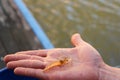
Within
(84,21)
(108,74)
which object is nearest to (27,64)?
(108,74)

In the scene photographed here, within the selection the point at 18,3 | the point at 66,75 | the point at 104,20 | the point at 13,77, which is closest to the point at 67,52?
the point at 66,75

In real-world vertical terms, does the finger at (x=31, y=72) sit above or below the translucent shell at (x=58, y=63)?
below

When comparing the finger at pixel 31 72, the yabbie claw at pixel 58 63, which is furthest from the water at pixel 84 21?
the finger at pixel 31 72

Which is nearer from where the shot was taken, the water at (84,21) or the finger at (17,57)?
the finger at (17,57)

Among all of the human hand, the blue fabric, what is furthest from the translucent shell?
the blue fabric

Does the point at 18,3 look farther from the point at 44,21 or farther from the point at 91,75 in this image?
the point at 91,75

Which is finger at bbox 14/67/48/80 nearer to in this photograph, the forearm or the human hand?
the human hand

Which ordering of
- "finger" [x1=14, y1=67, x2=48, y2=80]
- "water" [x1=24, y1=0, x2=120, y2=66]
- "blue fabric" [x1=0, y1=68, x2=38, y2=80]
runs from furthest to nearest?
1. "water" [x1=24, y1=0, x2=120, y2=66]
2. "blue fabric" [x1=0, y1=68, x2=38, y2=80]
3. "finger" [x1=14, y1=67, x2=48, y2=80]

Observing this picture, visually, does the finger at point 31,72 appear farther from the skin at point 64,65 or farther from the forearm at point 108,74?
the forearm at point 108,74

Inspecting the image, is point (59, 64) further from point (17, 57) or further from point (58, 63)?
point (17, 57)
